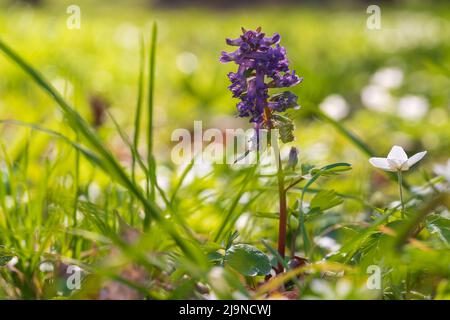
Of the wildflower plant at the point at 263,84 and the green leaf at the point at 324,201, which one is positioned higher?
the wildflower plant at the point at 263,84

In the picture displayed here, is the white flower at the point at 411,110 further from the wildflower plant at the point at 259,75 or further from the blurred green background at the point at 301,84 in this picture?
the wildflower plant at the point at 259,75

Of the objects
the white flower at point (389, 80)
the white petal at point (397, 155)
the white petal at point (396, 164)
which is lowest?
the white petal at point (396, 164)

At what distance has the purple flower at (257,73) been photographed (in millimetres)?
1299

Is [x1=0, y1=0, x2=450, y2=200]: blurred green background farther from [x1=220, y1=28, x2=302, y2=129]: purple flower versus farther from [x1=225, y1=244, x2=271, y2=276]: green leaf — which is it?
[x1=225, y1=244, x2=271, y2=276]: green leaf

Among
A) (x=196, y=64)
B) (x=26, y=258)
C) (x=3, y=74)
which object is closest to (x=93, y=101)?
(x=3, y=74)

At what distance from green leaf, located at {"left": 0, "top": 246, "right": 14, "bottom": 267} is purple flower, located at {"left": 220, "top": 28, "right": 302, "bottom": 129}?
1.76ft

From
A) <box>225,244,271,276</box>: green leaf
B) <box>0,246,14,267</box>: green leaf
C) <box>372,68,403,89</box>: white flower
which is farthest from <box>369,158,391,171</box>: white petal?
<box>372,68,403,89</box>: white flower

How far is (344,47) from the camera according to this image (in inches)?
234

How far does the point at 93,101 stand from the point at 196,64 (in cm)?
156

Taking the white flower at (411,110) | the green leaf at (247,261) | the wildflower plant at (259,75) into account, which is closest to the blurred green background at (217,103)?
the white flower at (411,110)

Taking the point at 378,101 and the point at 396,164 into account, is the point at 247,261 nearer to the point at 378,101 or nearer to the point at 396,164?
the point at 396,164

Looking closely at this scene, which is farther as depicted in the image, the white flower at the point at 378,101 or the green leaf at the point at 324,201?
the white flower at the point at 378,101

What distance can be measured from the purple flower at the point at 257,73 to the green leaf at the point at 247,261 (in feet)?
0.80
